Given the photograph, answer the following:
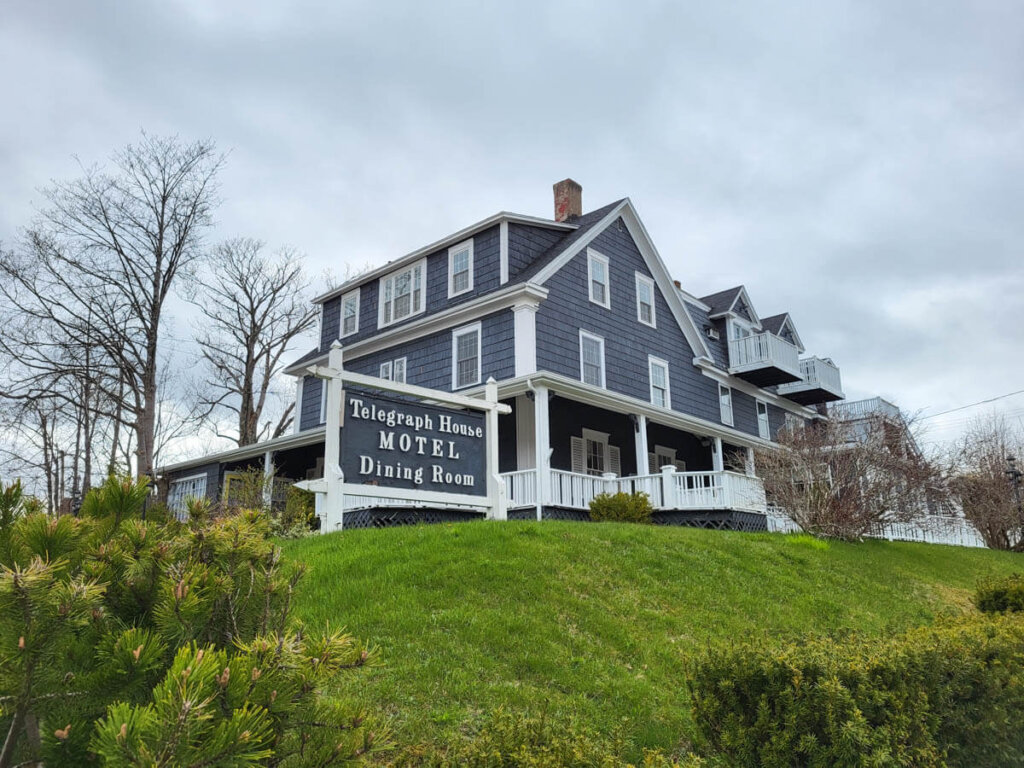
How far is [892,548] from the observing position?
14805mm

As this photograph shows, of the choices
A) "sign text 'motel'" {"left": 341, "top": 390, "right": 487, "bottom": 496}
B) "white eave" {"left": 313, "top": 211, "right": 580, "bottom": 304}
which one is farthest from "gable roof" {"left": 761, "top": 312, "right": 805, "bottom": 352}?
"sign text 'motel'" {"left": 341, "top": 390, "right": 487, "bottom": 496}

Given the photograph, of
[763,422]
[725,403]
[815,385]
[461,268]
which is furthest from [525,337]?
[815,385]

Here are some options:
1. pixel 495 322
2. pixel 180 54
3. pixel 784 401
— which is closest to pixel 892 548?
pixel 495 322

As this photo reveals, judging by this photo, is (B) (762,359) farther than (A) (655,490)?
Yes

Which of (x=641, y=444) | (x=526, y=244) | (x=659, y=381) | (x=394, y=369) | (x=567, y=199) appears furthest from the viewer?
(x=567, y=199)

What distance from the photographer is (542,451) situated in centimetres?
1602

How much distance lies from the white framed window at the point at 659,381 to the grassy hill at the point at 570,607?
979 cm

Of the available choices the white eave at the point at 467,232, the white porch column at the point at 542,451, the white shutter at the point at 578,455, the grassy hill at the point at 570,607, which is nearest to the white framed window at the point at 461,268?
the white eave at the point at 467,232

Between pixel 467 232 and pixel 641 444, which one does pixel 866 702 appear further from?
pixel 467 232

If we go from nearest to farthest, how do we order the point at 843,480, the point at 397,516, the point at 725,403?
1. the point at 397,516
2. the point at 843,480
3. the point at 725,403

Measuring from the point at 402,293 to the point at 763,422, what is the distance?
534 inches

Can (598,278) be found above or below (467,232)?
below

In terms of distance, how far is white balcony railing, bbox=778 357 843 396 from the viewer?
91.9 feet

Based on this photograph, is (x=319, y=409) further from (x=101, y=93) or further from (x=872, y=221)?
(x=872, y=221)
